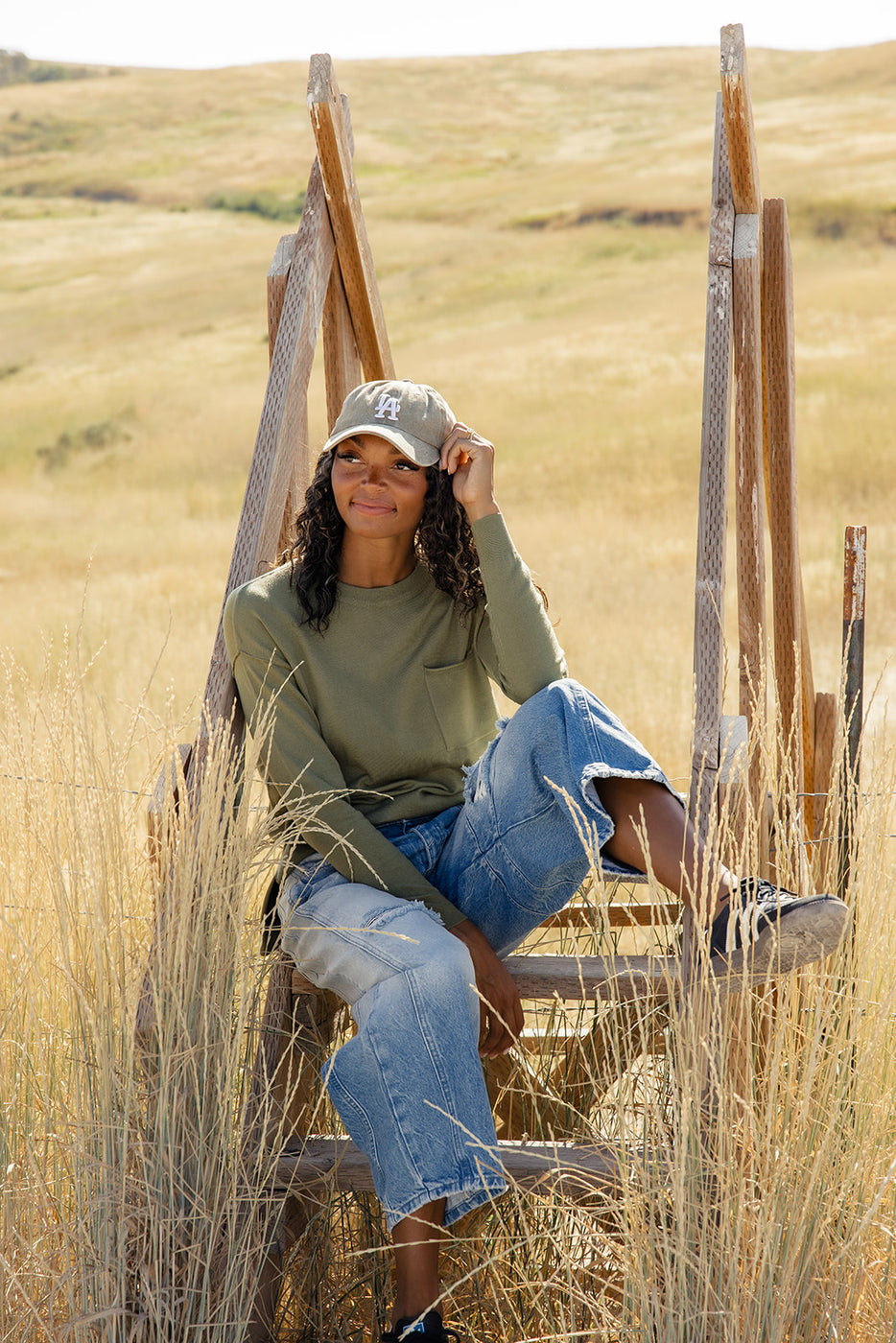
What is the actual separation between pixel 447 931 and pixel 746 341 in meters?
1.48

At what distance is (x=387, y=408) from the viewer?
2.65 metres

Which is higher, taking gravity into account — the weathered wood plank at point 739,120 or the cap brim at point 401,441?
the weathered wood plank at point 739,120

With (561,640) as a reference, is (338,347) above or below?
above

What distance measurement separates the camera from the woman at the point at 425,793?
2072mm

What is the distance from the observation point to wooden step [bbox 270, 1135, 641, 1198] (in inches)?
88.2

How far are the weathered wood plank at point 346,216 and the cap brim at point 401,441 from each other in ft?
2.07

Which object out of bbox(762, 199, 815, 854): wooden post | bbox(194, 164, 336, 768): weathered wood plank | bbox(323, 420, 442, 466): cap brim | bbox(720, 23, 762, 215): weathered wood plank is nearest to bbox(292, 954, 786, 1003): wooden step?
bbox(194, 164, 336, 768): weathered wood plank

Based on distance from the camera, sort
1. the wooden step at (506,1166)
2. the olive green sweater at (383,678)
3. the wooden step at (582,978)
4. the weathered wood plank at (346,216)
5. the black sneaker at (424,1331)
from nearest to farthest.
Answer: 1. the black sneaker at (424,1331)
2. the wooden step at (506,1166)
3. the wooden step at (582,978)
4. the olive green sweater at (383,678)
5. the weathered wood plank at (346,216)

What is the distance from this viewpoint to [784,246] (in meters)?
3.08

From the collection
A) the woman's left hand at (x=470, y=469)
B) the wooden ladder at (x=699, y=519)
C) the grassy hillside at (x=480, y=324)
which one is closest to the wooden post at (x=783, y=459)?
the wooden ladder at (x=699, y=519)

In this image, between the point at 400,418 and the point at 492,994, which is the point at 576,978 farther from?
the point at 400,418

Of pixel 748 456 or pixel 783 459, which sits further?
pixel 783 459

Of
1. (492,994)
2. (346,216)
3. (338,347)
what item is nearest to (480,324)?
(338,347)

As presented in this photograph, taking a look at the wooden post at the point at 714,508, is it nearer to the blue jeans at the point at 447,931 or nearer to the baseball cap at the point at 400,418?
the blue jeans at the point at 447,931
